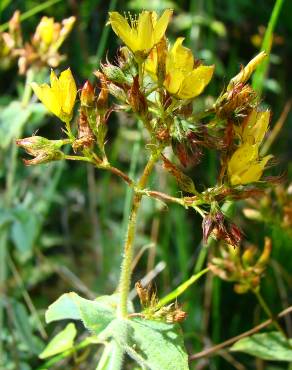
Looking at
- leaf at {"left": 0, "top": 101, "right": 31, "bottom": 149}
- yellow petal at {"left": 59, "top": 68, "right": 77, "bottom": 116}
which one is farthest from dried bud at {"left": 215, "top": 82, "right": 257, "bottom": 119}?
leaf at {"left": 0, "top": 101, "right": 31, "bottom": 149}

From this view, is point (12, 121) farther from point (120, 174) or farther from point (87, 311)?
point (87, 311)

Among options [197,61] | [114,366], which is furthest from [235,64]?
[114,366]

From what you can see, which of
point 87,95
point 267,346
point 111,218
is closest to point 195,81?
point 87,95

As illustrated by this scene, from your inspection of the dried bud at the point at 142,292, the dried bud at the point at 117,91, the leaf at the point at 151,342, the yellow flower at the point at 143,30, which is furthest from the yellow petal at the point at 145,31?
the leaf at the point at 151,342

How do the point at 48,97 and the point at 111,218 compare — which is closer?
the point at 48,97

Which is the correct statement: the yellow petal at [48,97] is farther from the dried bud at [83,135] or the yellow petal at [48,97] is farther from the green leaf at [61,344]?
the green leaf at [61,344]

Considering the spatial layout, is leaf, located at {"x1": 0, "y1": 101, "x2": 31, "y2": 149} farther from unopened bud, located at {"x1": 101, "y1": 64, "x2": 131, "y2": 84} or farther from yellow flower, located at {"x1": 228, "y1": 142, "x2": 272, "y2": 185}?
yellow flower, located at {"x1": 228, "y1": 142, "x2": 272, "y2": 185}

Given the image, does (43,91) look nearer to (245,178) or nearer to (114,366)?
(245,178)
